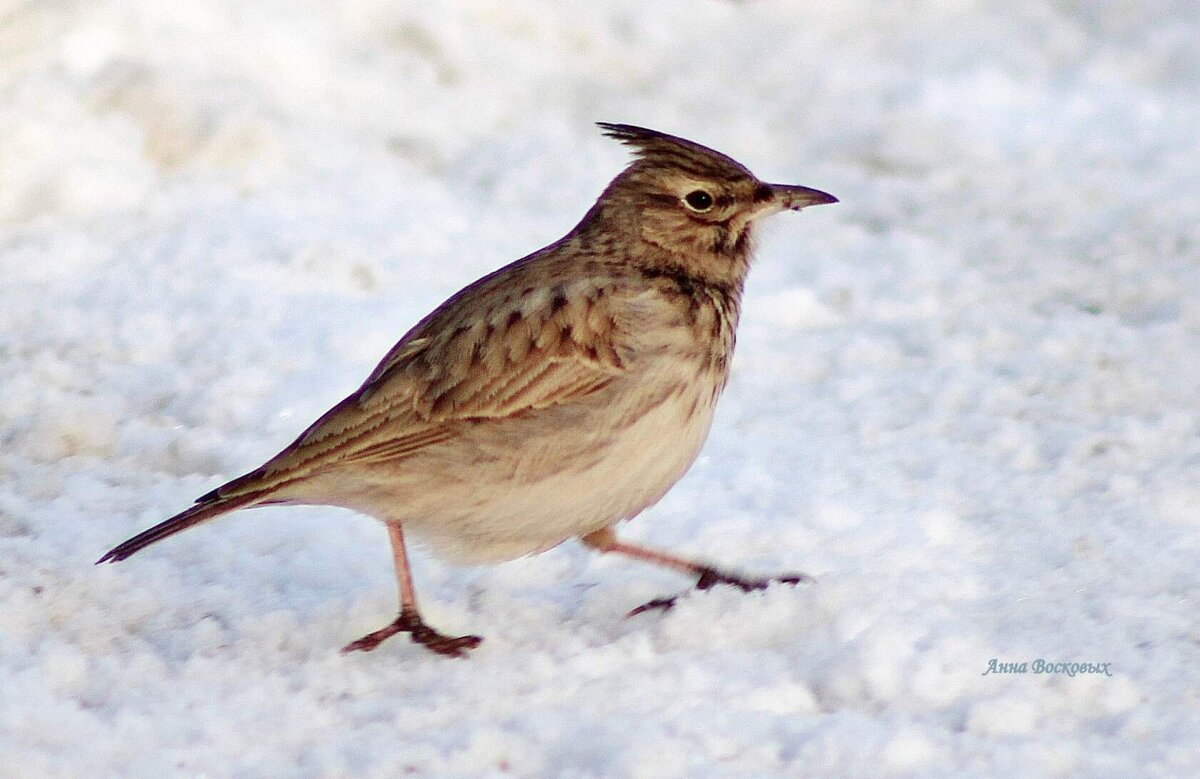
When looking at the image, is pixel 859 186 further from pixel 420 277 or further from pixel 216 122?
pixel 216 122

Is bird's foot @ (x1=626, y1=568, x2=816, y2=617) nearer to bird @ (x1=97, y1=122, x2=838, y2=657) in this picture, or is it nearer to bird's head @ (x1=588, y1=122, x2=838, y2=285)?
bird @ (x1=97, y1=122, x2=838, y2=657)

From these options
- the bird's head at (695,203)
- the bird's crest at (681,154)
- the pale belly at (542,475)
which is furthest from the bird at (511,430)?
the bird's crest at (681,154)

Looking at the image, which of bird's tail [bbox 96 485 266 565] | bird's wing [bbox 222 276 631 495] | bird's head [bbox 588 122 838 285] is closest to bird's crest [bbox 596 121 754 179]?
bird's head [bbox 588 122 838 285]

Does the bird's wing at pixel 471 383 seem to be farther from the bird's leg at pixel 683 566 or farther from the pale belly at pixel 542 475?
the bird's leg at pixel 683 566

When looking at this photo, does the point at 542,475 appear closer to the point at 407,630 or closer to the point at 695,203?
the point at 407,630

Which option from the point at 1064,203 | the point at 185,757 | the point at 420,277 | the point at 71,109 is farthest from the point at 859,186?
the point at 185,757

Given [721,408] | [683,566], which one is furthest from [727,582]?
[721,408]
